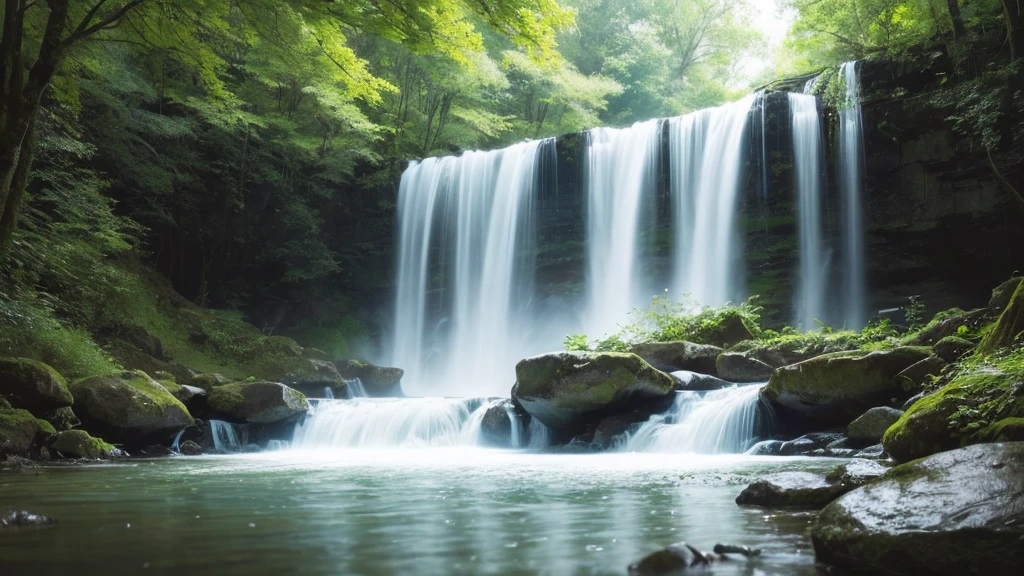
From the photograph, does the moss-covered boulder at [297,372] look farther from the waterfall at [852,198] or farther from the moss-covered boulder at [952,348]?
the moss-covered boulder at [952,348]

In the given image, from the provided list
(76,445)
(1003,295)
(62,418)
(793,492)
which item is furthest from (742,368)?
(62,418)

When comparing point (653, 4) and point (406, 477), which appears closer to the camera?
point (406, 477)

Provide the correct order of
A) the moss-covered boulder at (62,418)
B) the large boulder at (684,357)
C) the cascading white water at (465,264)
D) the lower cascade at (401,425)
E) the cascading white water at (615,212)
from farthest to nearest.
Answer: the cascading white water at (465,264) → the cascading white water at (615,212) → the lower cascade at (401,425) → the large boulder at (684,357) → the moss-covered boulder at (62,418)

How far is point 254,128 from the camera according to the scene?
2275 cm

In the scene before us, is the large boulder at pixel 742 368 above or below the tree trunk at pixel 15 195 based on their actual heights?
below

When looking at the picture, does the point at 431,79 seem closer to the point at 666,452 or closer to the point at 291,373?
A: the point at 291,373

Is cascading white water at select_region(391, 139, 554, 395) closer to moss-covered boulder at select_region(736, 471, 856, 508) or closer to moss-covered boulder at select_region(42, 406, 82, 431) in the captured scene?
moss-covered boulder at select_region(42, 406, 82, 431)

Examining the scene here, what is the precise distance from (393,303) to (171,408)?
13.2m

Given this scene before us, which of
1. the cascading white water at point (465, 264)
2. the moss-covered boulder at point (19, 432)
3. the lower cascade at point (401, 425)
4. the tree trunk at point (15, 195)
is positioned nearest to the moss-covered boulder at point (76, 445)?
the moss-covered boulder at point (19, 432)

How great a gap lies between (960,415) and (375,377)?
54.2 ft

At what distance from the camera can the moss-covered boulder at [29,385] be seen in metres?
9.86

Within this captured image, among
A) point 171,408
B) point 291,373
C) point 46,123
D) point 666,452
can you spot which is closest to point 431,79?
point 291,373

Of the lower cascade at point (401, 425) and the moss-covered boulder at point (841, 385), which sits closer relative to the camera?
the moss-covered boulder at point (841, 385)

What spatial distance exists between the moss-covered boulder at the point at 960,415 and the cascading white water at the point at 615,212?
14638 mm
